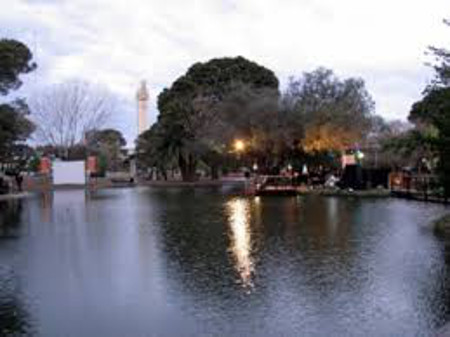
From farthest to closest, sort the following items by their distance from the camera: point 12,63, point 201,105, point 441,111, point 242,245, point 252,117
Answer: point 201,105
point 252,117
point 12,63
point 441,111
point 242,245

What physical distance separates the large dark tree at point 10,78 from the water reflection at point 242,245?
95.5ft

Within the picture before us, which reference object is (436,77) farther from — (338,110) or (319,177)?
(319,177)

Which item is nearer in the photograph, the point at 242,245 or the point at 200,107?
the point at 242,245

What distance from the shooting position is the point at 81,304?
9.23 metres

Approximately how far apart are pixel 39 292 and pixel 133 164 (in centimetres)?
9076

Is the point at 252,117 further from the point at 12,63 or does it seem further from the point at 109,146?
the point at 109,146

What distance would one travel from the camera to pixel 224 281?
10.9m

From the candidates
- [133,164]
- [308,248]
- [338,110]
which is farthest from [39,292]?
[133,164]

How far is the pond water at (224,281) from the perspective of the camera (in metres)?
8.02

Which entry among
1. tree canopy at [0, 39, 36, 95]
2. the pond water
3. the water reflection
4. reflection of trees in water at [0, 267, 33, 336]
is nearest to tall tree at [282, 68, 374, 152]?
tree canopy at [0, 39, 36, 95]

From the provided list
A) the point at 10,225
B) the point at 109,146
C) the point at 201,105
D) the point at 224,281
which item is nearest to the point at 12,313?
the point at 224,281

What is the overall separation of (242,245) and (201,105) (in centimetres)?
5517

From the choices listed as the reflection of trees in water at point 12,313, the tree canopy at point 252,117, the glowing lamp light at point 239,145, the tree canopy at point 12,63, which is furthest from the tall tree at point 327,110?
the reflection of trees in water at point 12,313

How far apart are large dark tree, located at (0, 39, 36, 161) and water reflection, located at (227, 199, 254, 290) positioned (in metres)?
29.1
